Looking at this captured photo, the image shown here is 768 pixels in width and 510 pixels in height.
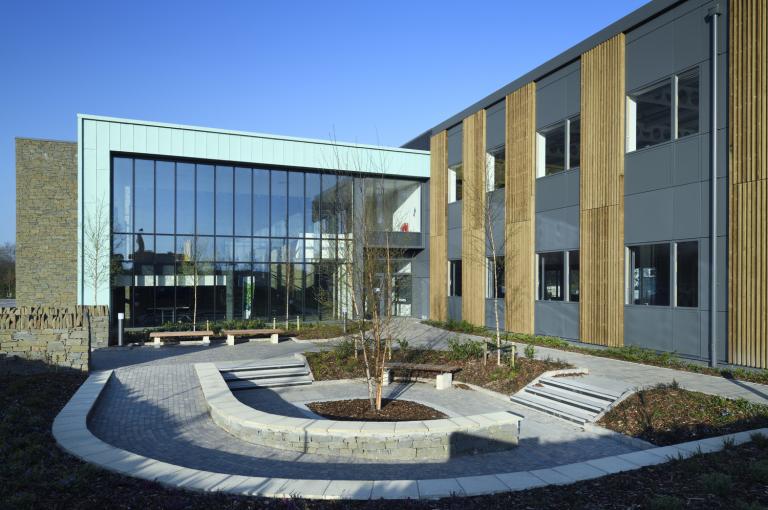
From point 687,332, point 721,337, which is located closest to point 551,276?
point 687,332

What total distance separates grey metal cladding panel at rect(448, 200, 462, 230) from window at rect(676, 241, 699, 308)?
11047mm

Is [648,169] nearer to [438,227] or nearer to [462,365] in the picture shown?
[462,365]

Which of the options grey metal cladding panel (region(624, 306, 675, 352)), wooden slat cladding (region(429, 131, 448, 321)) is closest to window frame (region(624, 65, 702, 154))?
grey metal cladding panel (region(624, 306, 675, 352))

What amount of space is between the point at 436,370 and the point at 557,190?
8484 millimetres

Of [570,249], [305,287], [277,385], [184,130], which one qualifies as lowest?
[277,385]

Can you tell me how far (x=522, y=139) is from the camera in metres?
19.8

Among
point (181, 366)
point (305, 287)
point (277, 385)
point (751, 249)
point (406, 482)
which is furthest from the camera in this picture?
point (305, 287)

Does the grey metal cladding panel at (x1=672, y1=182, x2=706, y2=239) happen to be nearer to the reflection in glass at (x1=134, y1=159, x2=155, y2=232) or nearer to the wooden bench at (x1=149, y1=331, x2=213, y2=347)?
the wooden bench at (x1=149, y1=331, x2=213, y2=347)

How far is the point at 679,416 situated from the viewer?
8.69m

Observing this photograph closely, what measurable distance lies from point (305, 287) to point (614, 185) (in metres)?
15.3

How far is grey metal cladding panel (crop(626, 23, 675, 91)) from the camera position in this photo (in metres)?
14.3

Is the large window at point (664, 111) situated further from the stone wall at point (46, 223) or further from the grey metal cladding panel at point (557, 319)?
the stone wall at point (46, 223)

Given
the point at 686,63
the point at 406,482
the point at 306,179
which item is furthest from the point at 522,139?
the point at 406,482

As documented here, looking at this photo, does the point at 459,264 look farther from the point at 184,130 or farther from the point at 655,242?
the point at 184,130
